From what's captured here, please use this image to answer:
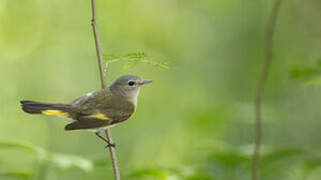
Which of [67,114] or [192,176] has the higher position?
[67,114]

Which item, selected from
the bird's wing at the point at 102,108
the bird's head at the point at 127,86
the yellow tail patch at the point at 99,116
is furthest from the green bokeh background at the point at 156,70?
the yellow tail patch at the point at 99,116

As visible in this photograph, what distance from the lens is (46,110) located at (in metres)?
3.28

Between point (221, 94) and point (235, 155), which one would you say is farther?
point (221, 94)

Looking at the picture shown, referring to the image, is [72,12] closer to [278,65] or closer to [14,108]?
[14,108]

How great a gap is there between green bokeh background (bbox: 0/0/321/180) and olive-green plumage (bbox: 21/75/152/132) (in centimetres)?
313

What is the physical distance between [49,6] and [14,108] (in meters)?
1.84

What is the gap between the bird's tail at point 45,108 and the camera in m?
3.06

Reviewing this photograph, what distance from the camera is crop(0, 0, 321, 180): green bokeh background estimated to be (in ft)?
27.1

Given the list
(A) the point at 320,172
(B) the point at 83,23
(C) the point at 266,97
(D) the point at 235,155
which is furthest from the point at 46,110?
(B) the point at 83,23

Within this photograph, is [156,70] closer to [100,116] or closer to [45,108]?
[100,116]

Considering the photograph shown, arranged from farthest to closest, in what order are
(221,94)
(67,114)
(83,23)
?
(83,23), (221,94), (67,114)

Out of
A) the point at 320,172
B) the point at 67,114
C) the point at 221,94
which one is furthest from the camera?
the point at 221,94

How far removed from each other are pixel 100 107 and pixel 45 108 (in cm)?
48

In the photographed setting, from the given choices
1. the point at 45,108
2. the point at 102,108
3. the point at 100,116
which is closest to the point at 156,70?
the point at 102,108
